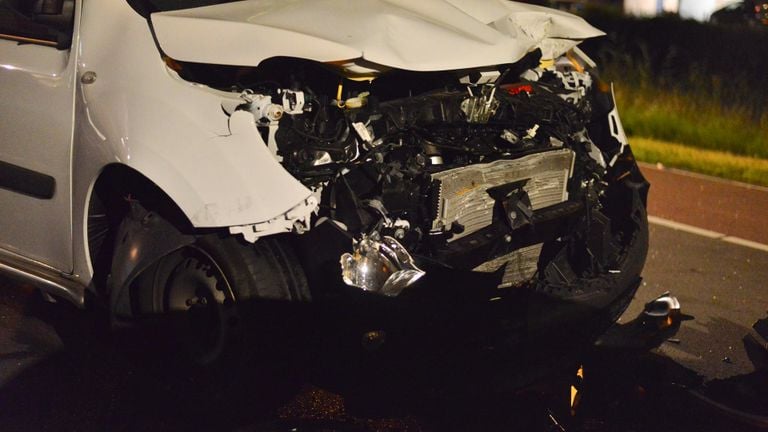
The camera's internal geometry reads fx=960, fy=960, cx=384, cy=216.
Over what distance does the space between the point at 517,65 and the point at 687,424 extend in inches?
77.4

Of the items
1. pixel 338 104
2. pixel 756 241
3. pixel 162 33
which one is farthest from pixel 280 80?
pixel 756 241

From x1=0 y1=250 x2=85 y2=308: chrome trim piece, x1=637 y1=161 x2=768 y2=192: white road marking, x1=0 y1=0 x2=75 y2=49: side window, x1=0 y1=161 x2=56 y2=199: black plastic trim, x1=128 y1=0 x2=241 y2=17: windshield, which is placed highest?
x1=128 y1=0 x2=241 y2=17: windshield

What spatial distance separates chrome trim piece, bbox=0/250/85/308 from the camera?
14.1 ft

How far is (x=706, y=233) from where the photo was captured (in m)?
7.39

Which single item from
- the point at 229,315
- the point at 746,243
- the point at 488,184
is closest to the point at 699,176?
the point at 746,243

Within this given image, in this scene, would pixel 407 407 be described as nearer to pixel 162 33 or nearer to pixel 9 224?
pixel 162 33

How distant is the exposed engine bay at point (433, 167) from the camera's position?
149 inches

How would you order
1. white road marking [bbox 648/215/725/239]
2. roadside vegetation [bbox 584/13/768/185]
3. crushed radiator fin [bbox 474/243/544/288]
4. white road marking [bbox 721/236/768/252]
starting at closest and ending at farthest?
crushed radiator fin [bbox 474/243/544/288] < white road marking [bbox 721/236/768/252] < white road marking [bbox 648/215/725/239] < roadside vegetation [bbox 584/13/768/185]

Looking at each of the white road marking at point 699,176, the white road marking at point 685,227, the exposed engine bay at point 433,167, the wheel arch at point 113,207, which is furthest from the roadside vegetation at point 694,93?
the wheel arch at point 113,207

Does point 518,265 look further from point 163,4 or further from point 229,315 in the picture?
point 163,4

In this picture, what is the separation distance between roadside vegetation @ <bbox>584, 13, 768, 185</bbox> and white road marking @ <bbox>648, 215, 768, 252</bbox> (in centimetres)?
215

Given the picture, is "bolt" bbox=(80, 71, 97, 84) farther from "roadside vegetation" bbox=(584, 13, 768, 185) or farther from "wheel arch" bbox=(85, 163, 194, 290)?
"roadside vegetation" bbox=(584, 13, 768, 185)

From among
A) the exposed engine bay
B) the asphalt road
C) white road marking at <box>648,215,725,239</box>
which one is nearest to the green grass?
white road marking at <box>648,215,725,239</box>

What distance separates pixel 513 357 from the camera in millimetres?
3840
